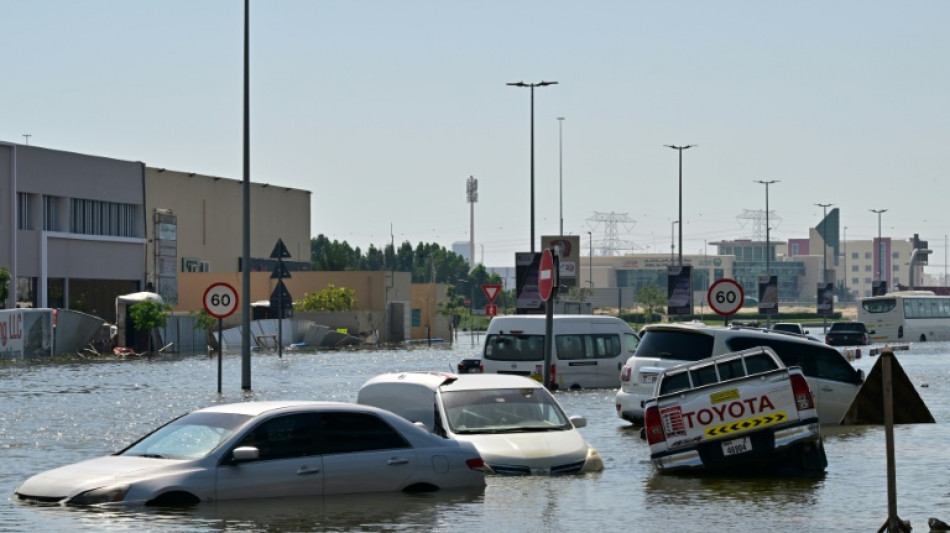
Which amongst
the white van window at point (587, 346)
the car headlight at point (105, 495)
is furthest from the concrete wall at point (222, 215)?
the car headlight at point (105, 495)

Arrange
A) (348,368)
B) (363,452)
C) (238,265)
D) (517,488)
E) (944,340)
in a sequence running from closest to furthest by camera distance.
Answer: (363,452)
(517,488)
(348,368)
(944,340)
(238,265)

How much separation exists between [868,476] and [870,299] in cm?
7104

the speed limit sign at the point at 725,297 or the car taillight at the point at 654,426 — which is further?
the speed limit sign at the point at 725,297

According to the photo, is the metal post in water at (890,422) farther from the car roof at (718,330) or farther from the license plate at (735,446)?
the car roof at (718,330)

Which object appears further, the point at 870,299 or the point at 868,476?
the point at 870,299

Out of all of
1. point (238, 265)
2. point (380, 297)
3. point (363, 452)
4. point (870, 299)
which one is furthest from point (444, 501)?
point (238, 265)

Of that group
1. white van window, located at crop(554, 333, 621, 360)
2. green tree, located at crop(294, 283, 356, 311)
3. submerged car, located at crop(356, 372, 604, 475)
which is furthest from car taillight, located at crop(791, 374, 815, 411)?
green tree, located at crop(294, 283, 356, 311)

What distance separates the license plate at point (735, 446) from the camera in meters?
19.0

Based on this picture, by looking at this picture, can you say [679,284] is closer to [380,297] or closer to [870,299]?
[870,299]

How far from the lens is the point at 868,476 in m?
19.7

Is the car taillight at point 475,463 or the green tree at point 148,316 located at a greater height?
the green tree at point 148,316

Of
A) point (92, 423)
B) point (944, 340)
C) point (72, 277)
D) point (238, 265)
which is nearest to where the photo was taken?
point (92, 423)

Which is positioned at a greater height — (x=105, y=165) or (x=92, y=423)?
(x=105, y=165)

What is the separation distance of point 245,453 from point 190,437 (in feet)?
2.87
